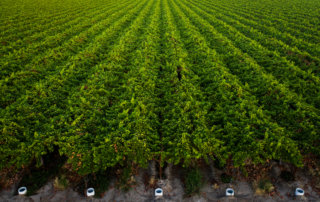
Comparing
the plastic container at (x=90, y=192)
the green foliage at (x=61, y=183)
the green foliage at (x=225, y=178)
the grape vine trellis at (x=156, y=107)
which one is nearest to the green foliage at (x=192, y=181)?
the grape vine trellis at (x=156, y=107)

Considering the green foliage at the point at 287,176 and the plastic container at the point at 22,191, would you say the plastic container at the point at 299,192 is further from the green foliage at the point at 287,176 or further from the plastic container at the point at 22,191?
the plastic container at the point at 22,191

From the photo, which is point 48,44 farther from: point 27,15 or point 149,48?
point 27,15

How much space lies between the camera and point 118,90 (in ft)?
28.4

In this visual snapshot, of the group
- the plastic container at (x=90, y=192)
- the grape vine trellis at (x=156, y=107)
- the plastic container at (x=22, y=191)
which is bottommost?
the plastic container at (x=90, y=192)

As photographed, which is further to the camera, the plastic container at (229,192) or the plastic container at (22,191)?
the plastic container at (229,192)

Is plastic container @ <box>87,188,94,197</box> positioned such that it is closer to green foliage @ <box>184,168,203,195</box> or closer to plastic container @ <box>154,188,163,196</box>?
plastic container @ <box>154,188,163,196</box>

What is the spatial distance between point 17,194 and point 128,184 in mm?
3473

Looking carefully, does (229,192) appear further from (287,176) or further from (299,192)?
(287,176)

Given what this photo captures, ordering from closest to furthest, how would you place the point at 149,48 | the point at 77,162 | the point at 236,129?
the point at 77,162, the point at 236,129, the point at 149,48

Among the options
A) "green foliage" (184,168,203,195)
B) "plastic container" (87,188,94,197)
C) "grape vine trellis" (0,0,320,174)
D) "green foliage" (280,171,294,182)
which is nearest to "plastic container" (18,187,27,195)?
"grape vine trellis" (0,0,320,174)

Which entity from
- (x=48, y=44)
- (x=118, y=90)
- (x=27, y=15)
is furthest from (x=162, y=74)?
(x=27, y=15)

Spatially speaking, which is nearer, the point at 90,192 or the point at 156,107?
the point at 90,192

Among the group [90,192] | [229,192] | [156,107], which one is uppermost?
[156,107]

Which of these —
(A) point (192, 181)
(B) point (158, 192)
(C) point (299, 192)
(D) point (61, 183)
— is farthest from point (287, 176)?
(D) point (61, 183)
